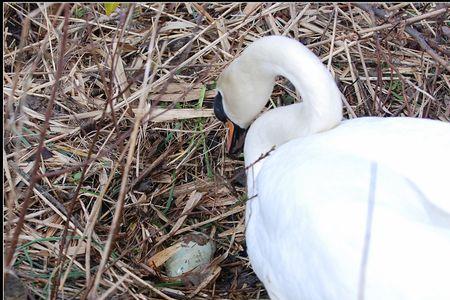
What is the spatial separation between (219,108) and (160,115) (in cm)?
33

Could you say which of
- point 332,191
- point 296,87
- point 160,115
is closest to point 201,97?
point 160,115

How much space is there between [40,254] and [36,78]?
3.02ft

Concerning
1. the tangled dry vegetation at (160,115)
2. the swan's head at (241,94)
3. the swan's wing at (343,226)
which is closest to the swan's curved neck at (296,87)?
the swan's head at (241,94)

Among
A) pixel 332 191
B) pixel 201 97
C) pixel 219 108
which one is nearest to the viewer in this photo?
pixel 332 191

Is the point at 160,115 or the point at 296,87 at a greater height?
the point at 296,87

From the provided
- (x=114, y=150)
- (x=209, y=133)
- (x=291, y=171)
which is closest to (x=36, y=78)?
(x=114, y=150)

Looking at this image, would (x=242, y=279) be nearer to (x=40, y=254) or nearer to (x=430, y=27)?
(x=40, y=254)

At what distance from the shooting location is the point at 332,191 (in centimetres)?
220

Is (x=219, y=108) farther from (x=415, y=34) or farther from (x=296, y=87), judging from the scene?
(x=415, y=34)

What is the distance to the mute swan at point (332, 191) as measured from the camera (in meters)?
1.94

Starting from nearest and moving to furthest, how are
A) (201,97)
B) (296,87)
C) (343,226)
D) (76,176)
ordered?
(343,226)
(296,87)
(76,176)
(201,97)

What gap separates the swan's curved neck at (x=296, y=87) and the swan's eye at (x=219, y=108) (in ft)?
0.41

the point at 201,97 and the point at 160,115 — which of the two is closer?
the point at 160,115

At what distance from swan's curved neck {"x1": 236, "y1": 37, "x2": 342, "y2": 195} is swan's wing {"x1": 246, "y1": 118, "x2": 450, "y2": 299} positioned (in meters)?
0.11
